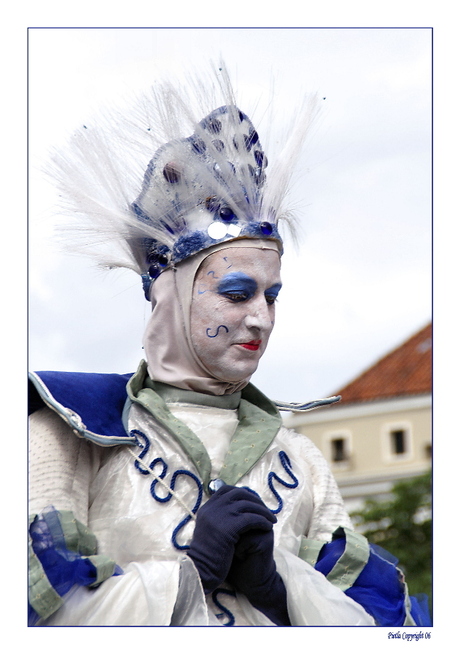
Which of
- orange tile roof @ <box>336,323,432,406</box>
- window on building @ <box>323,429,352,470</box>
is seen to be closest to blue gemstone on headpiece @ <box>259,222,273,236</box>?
window on building @ <box>323,429,352,470</box>

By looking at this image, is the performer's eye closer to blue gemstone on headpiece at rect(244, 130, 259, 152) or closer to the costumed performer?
the costumed performer

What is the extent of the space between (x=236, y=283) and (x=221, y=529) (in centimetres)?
86

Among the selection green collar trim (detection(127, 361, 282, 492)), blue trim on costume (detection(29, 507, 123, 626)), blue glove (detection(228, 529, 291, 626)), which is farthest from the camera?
green collar trim (detection(127, 361, 282, 492))

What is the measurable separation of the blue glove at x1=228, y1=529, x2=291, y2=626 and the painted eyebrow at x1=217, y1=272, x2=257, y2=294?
2.74 feet

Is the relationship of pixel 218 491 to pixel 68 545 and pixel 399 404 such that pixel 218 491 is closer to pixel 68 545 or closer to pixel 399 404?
pixel 68 545

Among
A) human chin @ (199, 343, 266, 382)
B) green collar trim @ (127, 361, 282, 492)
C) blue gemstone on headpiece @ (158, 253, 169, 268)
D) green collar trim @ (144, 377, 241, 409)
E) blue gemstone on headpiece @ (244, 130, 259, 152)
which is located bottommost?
green collar trim @ (127, 361, 282, 492)

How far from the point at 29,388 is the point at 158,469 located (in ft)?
1.73

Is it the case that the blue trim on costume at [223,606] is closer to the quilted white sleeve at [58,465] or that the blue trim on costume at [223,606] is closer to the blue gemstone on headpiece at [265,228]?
the quilted white sleeve at [58,465]

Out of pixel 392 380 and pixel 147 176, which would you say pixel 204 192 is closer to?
pixel 147 176

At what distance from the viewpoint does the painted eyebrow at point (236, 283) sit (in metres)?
3.89

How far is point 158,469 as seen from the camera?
384 centimetres

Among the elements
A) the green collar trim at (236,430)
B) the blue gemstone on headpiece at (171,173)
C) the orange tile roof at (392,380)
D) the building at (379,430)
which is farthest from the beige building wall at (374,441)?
the blue gemstone on headpiece at (171,173)

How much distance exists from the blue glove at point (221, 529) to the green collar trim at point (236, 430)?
0.60 feet

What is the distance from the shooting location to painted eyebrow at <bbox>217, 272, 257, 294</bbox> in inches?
153
